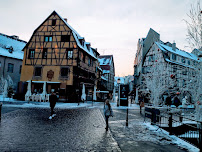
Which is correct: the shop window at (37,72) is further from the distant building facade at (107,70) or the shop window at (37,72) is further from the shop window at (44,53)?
the distant building facade at (107,70)

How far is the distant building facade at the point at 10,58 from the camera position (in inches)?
1219

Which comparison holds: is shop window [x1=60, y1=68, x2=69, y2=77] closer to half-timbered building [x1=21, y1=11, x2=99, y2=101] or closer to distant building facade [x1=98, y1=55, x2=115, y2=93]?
half-timbered building [x1=21, y1=11, x2=99, y2=101]

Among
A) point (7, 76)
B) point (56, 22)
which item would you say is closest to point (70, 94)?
point (56, 22)

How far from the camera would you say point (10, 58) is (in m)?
32.4

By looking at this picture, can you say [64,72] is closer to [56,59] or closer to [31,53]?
[56,59]

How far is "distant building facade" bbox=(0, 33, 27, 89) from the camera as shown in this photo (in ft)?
102

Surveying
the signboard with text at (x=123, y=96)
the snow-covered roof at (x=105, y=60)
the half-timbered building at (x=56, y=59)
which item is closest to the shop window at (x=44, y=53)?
the half-timbered building at (x=56, y=59)

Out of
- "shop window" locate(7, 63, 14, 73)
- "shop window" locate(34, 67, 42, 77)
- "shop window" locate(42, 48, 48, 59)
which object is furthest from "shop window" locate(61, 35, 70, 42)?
"shop window" locate(7, 63, 14, 73)

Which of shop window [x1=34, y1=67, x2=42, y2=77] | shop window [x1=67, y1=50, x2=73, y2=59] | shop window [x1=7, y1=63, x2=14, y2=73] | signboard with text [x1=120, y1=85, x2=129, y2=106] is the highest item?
shop window [x1=67, y1=50, x2=73, y2=59]

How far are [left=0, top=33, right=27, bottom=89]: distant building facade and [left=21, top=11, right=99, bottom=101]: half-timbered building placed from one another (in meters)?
6.62

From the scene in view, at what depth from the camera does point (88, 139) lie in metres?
5.92

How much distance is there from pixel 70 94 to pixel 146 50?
74.6 ft

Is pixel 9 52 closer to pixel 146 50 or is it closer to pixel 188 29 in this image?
pixel 146 50

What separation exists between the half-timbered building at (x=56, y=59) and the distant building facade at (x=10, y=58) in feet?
21.7
